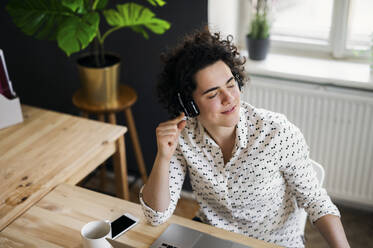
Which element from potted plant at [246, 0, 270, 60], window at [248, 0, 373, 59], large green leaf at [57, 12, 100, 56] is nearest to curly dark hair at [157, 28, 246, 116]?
large green leaf at [57, 12, 100, 56]

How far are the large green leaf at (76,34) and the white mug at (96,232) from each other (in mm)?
892

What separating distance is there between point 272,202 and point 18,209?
86 centimetres

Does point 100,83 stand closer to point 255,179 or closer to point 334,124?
point 255,179

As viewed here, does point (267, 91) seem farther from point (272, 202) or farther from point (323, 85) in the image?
point (272, 202)

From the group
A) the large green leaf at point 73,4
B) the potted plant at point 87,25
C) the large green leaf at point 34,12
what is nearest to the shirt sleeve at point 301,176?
the potted plant at point 87,25

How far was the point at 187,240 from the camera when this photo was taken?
1338 mm

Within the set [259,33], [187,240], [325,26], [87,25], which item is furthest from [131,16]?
[187,240]

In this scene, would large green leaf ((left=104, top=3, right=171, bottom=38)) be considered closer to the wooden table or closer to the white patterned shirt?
the wooden table

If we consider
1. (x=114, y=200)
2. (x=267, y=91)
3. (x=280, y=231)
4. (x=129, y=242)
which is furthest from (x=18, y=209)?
(x=267, y=91)

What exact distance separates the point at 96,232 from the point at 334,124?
142 centimetres

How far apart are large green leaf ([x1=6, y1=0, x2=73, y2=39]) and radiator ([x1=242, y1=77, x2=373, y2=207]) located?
40.1 inches

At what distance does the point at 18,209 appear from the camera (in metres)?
1.50

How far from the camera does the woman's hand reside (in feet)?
4.59

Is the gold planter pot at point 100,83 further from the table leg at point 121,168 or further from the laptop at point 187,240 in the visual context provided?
the laptop at point 187,240
